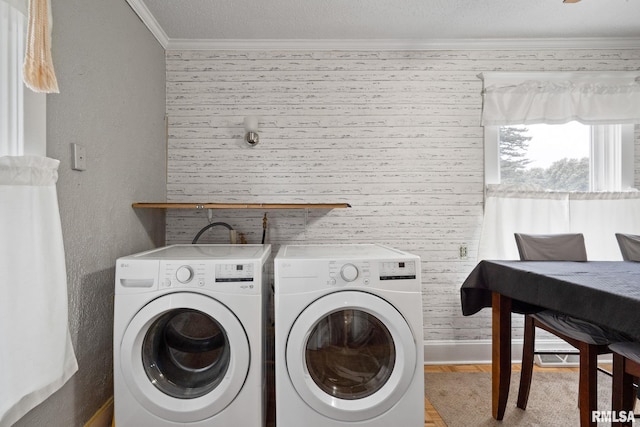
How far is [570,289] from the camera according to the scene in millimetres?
1399

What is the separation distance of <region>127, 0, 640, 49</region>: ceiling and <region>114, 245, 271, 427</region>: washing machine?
155 cm

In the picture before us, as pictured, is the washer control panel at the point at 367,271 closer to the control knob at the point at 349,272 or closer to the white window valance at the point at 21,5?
the control knob at the point at 349,272

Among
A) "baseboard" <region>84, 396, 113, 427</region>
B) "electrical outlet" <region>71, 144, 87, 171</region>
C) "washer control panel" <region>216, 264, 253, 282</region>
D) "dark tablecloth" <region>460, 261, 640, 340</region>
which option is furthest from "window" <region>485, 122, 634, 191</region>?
"baseboard" <region>84, 396, 113, 427</region>

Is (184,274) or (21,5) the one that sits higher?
(21,5)

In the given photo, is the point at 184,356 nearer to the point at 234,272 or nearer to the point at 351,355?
the point at 234,272

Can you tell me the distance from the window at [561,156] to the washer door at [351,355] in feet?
5.33

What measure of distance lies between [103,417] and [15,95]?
1474 millimetres

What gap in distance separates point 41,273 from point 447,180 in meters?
2.34

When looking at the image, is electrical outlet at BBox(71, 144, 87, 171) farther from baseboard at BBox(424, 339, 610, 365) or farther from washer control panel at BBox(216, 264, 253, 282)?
baseboard at BBox(424, 339, 610, 365)

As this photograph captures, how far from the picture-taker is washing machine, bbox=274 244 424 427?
1603 mm

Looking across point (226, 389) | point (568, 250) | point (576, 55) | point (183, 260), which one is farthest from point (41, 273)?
Answer: point (576, 55)

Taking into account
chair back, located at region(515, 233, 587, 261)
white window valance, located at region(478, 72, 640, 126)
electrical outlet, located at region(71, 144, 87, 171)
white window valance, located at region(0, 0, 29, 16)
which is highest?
white window valance, located at region(478, 72, 640, 126)

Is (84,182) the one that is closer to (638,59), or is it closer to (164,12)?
(164,12)

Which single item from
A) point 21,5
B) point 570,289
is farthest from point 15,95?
point 570,289
